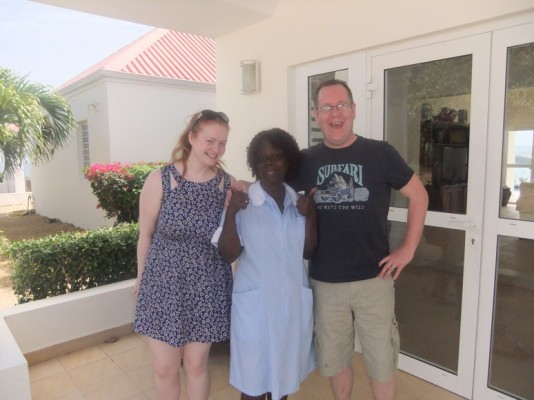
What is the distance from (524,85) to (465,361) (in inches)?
69.2

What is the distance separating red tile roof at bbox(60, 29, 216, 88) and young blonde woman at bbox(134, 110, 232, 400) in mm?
6718

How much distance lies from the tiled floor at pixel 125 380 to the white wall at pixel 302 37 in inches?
75.0

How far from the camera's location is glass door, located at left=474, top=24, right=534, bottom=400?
87.4 inches

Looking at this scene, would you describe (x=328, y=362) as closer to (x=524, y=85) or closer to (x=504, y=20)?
(x=524, y=85)

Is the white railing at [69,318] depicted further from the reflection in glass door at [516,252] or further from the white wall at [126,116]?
the white wall at [126,116]

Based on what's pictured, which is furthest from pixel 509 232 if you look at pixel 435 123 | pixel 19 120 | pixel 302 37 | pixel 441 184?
pixel 19 120

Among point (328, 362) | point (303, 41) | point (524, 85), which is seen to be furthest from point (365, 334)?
point (303, 41)

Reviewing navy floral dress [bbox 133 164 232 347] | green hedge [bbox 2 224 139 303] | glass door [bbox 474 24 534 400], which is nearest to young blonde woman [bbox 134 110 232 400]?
navy floral dress [bbox 133 164 232 347]

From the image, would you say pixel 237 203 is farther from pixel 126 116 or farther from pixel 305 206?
pixel 126 116

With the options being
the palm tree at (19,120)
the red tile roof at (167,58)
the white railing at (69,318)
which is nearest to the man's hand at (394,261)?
the white railing at (69,318)

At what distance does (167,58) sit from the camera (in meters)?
9.06

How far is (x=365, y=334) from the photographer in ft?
6.41

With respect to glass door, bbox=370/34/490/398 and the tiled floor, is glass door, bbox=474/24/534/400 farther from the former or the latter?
the tiled floor

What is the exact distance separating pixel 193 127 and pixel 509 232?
1902mm
